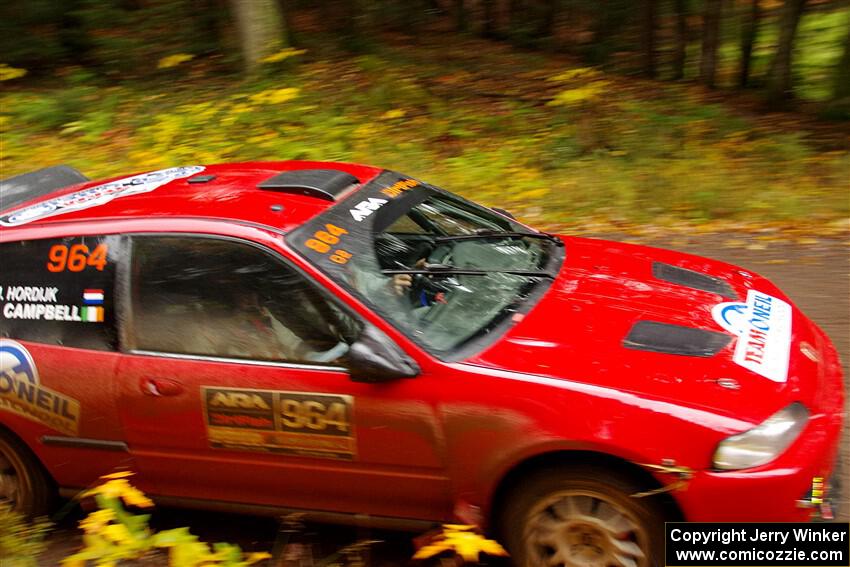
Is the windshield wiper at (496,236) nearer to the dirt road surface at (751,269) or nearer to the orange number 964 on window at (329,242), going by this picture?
the orange number 964 on window at (329,242)

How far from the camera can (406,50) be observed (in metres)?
11.8

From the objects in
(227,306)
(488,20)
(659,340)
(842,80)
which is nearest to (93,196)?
(227,306)

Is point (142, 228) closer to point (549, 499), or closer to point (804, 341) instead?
point (549, 499)

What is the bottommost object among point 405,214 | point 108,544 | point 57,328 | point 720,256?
point 720,256

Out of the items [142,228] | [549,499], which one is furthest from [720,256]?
[142,228]

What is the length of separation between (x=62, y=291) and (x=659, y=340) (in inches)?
104

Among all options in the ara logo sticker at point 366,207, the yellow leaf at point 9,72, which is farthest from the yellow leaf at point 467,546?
the yellow leaf at point 9,72

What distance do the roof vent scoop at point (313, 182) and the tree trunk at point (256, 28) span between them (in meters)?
7.32

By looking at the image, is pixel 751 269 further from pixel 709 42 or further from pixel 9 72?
pixel 9 72

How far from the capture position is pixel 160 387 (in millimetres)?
3604

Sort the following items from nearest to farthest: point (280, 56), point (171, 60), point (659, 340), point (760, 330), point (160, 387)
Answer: point (659, 340) < point (160, 387) < point (760, 330) < point (280, 56) < point (171, 60)

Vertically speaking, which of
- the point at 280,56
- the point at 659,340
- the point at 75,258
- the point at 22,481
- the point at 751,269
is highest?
the point at 280,56

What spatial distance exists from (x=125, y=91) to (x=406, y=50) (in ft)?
12.7

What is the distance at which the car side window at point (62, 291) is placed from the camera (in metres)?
3.81
